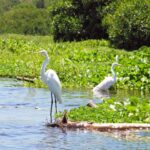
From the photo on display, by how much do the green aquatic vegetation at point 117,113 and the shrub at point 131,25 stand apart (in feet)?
52.4

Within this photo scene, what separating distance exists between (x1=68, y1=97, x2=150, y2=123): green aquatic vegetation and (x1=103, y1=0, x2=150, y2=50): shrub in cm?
1596

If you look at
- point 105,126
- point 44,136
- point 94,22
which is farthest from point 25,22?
point 44,136

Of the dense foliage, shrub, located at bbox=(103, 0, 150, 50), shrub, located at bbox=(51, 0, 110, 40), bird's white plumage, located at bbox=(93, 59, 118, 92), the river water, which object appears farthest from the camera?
shrub, located at bbox=(51, 0, 110, 40)

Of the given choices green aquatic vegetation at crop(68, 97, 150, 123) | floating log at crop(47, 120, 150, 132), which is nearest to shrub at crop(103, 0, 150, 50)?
green aquatic vegetation at crop(68, 97, 150, 123)

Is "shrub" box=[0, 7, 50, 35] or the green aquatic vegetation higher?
"shrub" box=[0, 7, 50, 35]

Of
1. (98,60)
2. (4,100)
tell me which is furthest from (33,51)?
(4,100)

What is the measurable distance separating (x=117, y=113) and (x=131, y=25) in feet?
55.0

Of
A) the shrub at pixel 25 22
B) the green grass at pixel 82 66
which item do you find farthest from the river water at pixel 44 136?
the shrub at pixel 25 22

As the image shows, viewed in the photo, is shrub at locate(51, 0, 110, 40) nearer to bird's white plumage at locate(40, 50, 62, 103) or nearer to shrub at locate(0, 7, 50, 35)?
shrub at locate(0, 7, 50, 35)

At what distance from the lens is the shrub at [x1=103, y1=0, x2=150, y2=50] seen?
104ft

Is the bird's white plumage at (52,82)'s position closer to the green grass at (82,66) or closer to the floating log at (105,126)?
the floating log at (105,126)

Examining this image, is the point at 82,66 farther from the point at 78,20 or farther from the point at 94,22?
the point at 94,22

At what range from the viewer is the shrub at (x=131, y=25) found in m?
31.6

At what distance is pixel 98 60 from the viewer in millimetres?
27000
